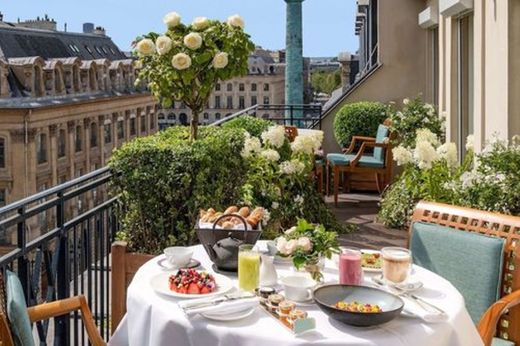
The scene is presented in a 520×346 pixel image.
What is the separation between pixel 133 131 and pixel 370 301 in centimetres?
6282

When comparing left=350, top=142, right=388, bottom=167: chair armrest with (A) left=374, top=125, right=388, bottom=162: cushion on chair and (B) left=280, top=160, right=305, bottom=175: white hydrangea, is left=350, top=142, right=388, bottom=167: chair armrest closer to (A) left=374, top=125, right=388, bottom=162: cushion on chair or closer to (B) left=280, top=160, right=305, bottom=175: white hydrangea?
(A) left=374, top=125, right=388, bottom=162: cushion on chair

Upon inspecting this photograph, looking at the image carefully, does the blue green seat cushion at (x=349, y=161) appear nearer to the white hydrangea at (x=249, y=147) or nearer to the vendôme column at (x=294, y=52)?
the white hydrangea at (x=249, y=147)

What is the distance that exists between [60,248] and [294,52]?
11795 millimetres

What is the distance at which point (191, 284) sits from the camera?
8.67 ft

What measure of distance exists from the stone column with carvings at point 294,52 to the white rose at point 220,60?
33.1 feet

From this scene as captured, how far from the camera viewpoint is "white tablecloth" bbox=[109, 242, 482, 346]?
2.24m

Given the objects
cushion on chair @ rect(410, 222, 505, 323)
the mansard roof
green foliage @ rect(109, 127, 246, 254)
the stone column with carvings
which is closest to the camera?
cushion on chair @ rect(410, 222, 505, 323)

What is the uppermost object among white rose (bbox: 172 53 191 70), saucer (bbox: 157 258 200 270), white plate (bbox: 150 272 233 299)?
white rose (bbox: 172 53 191 70)

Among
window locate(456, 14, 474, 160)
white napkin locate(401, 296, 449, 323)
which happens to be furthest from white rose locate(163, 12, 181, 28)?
window locate(456, 14, 474, 160)

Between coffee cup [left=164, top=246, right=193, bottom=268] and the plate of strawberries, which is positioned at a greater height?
coffee cup [left=164, top=246, right=193, bottom=268]

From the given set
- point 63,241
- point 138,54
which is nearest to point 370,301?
point 63,241

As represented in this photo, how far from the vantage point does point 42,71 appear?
5103cm

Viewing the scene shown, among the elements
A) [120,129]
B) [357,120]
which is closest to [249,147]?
[357,120]

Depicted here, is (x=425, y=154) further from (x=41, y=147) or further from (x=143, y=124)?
(x=143, y=124)
